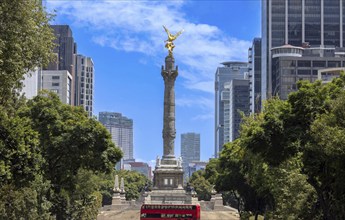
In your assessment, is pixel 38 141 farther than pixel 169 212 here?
No

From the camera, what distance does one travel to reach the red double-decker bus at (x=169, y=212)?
71.2m

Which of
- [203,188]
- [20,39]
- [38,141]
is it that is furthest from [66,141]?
[203,188]

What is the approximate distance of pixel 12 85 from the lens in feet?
102

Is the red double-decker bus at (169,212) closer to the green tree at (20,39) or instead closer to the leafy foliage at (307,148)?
the leafy foliage at (307,148)

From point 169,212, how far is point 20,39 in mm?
44373

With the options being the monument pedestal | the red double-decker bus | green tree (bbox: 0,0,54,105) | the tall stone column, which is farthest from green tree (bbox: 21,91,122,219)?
the tall stone column

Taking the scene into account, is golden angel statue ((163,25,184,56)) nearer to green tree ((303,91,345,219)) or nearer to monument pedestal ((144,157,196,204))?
monument pedestal ((144,157,196,204))

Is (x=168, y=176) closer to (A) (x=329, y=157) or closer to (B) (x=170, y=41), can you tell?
(B) (x=170, y=41)

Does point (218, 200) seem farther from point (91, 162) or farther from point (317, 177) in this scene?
point (317, 177)

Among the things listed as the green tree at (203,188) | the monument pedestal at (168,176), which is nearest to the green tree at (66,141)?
the monument pedestal at (168,176)

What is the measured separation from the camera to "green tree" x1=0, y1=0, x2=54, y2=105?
2884 cm

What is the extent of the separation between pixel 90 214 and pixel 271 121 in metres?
39.2

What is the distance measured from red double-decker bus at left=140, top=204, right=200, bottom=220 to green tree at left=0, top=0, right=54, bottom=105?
41.2 metres

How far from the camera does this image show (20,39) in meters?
29.6
